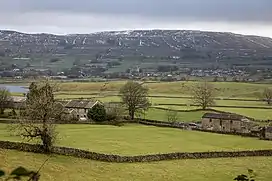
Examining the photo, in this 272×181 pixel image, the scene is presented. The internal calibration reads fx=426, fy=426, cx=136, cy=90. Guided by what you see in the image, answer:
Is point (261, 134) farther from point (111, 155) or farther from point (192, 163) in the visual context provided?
point (111, 155)

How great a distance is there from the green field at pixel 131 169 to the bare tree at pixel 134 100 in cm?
3718

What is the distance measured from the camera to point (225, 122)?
74375 mm

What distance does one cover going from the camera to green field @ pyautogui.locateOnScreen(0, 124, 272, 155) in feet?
156

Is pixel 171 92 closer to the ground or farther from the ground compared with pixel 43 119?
closer to the ground

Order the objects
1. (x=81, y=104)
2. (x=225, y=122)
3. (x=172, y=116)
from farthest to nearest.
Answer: (x=81, y=104) < (x=172, y=116) < (x=225, y=122)

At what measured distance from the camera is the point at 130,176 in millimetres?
37281

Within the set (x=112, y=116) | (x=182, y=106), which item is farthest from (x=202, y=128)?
(x=182, y=106)

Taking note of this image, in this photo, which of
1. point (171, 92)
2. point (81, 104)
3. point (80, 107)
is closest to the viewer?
point (80, 107)

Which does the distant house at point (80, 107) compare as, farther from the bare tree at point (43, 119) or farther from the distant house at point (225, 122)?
the bare tree at point (43, 119)

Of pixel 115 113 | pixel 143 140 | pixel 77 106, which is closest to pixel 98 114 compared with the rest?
pixel 115 113

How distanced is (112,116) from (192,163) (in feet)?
107

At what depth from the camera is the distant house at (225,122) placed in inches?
2881

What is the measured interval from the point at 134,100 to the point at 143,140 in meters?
27.4

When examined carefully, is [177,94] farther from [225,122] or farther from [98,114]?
[98,114]
